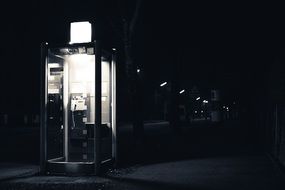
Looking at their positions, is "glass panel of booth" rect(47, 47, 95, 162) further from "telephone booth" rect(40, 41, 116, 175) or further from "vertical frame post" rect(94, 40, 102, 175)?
"vertical frame post" rect(94, 40, 102, 175)

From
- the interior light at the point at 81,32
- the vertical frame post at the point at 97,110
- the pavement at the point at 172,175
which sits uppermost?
the interior light at the point at 81,32

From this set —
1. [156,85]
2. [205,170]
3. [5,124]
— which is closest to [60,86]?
[205,170]

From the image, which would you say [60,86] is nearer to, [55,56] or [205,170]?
[55,56]

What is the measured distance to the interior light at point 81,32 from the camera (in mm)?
12641

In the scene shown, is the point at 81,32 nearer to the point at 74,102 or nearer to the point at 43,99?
the point at 43,99

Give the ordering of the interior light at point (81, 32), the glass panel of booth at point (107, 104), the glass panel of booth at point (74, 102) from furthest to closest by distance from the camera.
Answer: the glass panel of booth at point (107, 104) → the glass panel of booth at point (74, 102) → the interior light at point (81, 32)

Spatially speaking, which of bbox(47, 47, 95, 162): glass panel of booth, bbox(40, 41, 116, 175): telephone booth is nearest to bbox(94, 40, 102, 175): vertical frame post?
bbox(40, 41, 116, 175): telephone booth

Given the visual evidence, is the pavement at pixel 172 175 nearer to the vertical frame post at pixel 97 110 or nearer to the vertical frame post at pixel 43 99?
the vertical frame post at pixel 97 110

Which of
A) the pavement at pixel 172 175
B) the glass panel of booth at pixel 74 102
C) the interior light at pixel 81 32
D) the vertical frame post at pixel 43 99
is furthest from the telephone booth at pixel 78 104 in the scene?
the pavement at pixel 172 175

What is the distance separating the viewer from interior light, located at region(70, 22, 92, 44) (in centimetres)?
1264

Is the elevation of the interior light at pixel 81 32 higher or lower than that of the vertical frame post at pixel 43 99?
higher

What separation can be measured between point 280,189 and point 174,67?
831 inches

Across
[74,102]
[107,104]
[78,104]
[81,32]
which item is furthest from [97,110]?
[81,32]

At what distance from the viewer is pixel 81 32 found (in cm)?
1266
